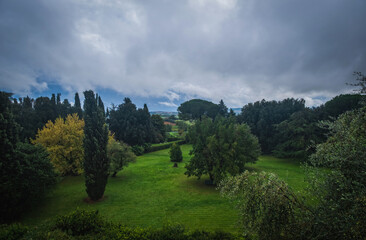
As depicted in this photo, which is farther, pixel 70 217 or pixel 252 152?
pixel 252 152

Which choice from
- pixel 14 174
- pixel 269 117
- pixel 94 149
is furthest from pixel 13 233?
pixel 269 117

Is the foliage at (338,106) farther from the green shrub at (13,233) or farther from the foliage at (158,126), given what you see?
the foliage at (158,126)

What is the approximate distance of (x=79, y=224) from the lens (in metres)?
8.06

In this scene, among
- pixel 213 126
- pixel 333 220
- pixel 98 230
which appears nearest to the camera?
pixel 333 220

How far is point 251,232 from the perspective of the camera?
23.1ft

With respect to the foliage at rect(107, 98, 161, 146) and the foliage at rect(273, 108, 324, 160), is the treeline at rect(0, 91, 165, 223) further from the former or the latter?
the foliage at rect(273, 108, 324, 160)

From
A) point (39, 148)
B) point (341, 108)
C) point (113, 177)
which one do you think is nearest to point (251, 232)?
point (39, 148)

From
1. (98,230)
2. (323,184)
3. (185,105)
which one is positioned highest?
(185,105)

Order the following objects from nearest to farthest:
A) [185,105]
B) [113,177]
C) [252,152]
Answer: [113,177] < [252,152] < [185,105]

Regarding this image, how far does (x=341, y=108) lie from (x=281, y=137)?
12.2m

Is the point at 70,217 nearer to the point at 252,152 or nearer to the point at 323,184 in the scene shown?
the point at 323,184

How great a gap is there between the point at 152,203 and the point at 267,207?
12.3 metres

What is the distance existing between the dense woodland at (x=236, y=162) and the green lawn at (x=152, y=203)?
1.56m

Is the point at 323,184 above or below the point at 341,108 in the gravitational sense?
below
